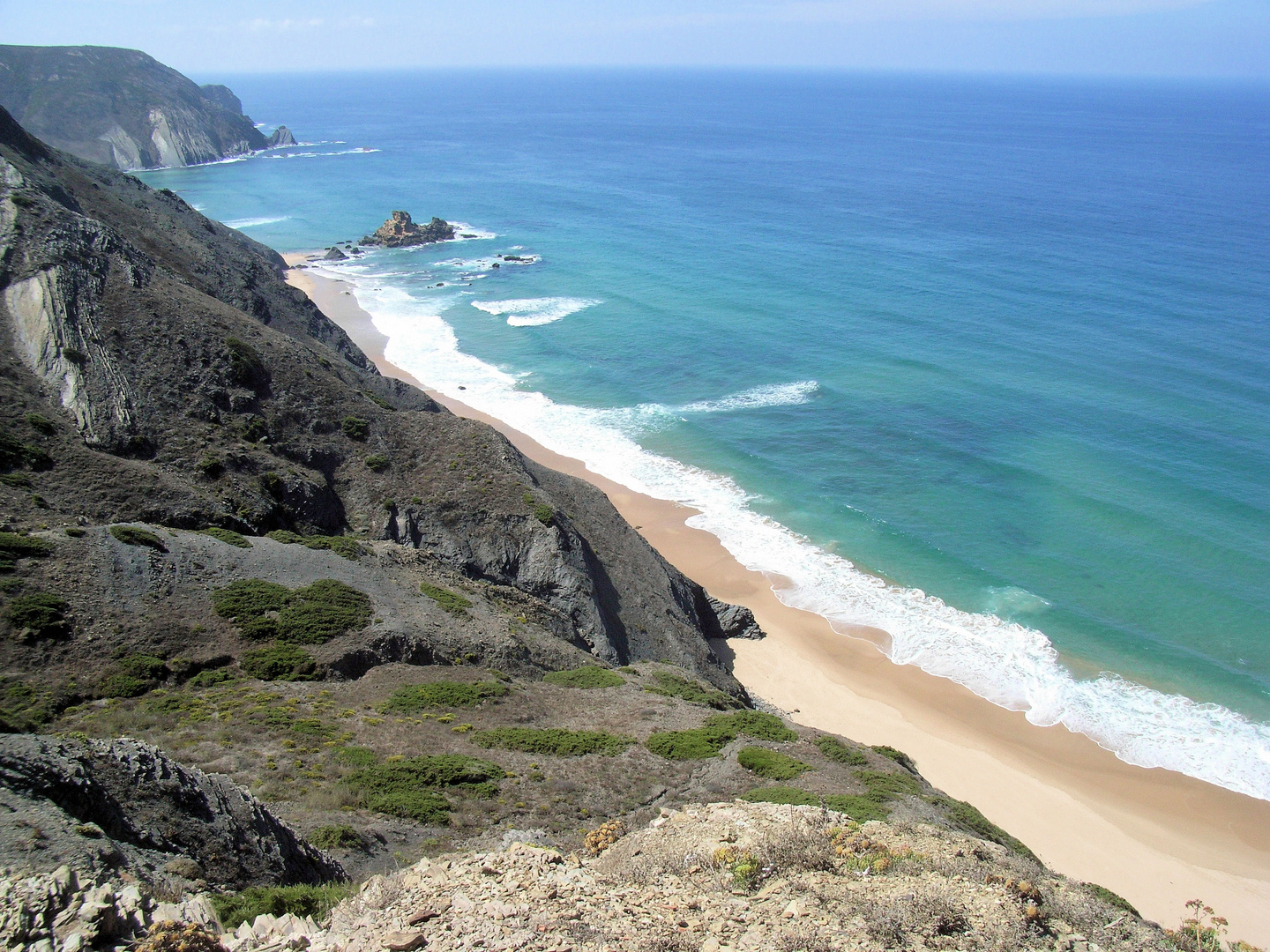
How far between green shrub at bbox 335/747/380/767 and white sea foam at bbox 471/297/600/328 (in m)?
65.2

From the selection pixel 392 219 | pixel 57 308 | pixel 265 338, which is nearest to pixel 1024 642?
pixel 265 338

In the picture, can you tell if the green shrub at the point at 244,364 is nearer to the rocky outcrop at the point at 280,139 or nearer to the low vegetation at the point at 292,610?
the low vegetation at the point at 292,610

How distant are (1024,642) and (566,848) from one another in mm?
30995

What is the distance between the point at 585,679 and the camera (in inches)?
1046

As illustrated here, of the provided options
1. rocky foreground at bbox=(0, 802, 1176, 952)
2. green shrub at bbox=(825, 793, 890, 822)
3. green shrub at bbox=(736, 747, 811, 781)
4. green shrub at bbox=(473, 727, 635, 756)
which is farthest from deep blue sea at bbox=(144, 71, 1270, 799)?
rocky foreground at bbox=(0, 802, 1176, 952)

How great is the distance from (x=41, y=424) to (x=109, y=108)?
180m

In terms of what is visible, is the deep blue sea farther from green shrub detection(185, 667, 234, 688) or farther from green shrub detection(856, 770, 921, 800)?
green shrub detection(185, 667, 234, 688)

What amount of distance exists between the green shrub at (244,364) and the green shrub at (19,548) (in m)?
14.0

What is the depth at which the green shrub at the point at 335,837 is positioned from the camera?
15.4 m

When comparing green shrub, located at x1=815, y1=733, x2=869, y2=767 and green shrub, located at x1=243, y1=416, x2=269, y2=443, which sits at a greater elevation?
green shrub, located at x1=243, y1=416, x2=269, y2=443

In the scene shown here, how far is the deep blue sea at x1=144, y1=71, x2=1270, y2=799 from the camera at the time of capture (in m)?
39.6

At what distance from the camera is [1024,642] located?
39.1 m

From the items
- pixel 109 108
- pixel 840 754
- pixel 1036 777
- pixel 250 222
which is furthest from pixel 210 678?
pixel 109 108

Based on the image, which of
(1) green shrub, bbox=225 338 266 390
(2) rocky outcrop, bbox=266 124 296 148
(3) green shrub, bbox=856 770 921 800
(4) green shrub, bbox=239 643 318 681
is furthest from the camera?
(2) rocky outcrop, bbox=266 124 296 148
